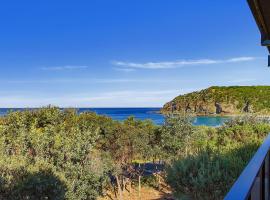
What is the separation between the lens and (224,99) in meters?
101

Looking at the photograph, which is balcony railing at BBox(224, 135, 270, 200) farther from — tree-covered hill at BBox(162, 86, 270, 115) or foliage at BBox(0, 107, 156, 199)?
tree-covered hill at BBox(162, 86, 270, 115)

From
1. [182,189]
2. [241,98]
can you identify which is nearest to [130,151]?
[182,189]

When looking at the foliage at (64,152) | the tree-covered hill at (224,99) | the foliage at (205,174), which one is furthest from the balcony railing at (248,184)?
the tree-covered hill at (224,99)

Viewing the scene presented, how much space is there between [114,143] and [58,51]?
105 feet

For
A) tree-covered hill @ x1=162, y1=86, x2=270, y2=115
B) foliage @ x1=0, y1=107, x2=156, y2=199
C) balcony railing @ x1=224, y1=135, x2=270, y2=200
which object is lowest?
foliage @ x1=0, y1=107, x2=156, y2=199

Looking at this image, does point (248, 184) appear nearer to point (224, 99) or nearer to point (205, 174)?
point (205, 174)

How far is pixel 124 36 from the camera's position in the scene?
4512cm

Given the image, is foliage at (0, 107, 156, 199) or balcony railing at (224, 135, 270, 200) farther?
foliage at (0, 107, 156, 199)

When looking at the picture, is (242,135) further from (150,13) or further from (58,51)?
(58,51)

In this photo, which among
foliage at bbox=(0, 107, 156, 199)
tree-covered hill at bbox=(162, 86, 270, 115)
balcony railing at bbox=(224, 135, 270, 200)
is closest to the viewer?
balcony railing at bbox=(224, 135, 270, 200)

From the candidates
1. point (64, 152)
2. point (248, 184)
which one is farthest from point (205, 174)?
point (64, 152)

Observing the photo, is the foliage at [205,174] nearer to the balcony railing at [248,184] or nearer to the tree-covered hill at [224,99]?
the balcony railing at [248,184]

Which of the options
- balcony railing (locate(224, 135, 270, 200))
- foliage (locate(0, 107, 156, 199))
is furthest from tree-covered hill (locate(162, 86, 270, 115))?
balcony railing (locate(224, 135, 270, 200))

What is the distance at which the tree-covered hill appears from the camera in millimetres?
83875
